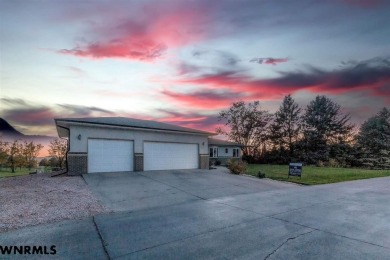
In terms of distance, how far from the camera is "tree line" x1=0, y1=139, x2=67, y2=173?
119 feet

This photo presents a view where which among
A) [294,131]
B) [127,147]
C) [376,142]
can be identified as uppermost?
[294,131]

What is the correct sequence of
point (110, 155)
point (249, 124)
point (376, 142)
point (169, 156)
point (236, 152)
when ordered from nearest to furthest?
point (110, 155)
point (169, 156)
point (236, 152)
point (376, 142)
point (249, 124)

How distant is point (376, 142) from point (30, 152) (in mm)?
57813

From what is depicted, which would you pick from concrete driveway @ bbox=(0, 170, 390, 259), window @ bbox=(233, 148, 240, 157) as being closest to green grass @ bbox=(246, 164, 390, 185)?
concrete driveway @ bbox=(0, 170, 390, 259)

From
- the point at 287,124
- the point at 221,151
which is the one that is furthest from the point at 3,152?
the point at 287,124

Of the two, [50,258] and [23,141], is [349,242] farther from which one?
[23,141]

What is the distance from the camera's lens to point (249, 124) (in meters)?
45.2

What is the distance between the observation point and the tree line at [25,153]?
119 ft

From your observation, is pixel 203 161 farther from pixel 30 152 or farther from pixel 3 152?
pixel 30 152

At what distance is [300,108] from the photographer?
4641cm

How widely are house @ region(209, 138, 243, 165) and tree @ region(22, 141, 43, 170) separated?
2877 centimetres

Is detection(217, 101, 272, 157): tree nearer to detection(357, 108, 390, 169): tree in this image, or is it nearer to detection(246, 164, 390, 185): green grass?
detection(357, 108, 390, 169): tree

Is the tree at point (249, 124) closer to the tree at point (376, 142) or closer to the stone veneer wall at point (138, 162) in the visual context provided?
the tree at point (376, 142)

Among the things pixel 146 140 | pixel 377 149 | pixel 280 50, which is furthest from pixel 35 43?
pixel 377 149
